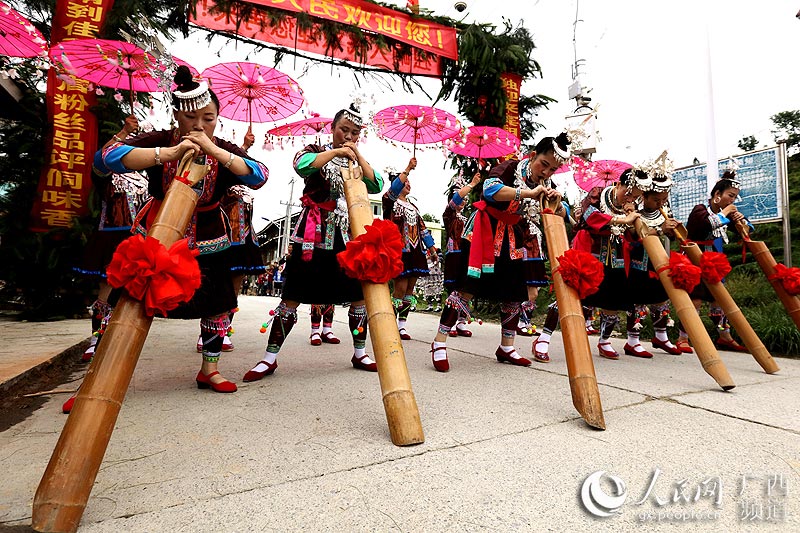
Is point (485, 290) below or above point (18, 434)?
above

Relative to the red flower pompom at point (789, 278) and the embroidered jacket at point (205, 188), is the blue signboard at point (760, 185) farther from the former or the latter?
the embroidered jacket at point (205, 188)

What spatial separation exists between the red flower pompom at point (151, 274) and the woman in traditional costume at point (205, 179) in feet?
1.81

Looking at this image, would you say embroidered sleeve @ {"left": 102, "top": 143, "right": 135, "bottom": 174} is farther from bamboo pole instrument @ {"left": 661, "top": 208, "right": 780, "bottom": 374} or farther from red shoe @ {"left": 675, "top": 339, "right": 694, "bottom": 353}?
red shoe @ {"left": 675, "top": 339, "right": 694, "bottom": 353}

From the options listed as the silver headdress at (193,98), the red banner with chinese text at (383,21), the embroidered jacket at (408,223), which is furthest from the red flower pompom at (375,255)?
the red banner with chinese text at (383,21)

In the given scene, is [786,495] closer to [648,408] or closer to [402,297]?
[648,408]

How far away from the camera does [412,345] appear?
448cm

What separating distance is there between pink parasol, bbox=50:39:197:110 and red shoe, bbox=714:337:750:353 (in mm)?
5534

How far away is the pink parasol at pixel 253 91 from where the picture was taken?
3.99m

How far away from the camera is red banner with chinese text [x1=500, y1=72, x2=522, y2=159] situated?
22.3 feet

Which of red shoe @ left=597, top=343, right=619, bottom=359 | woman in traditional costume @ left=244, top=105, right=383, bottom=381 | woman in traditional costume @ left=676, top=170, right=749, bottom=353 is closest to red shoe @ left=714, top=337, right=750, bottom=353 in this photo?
woman in traditional costume @ left=676, top=170, right=749, bottom=353

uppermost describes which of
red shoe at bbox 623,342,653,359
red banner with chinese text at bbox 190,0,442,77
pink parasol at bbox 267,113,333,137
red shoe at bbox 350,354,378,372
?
red banner with chinese text at bbox 190,0,442,77

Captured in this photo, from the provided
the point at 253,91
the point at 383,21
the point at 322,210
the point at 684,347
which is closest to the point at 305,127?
the point at 253,91

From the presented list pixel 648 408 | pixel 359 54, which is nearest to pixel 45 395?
pixel 648 408

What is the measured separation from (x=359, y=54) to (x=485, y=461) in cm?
574
